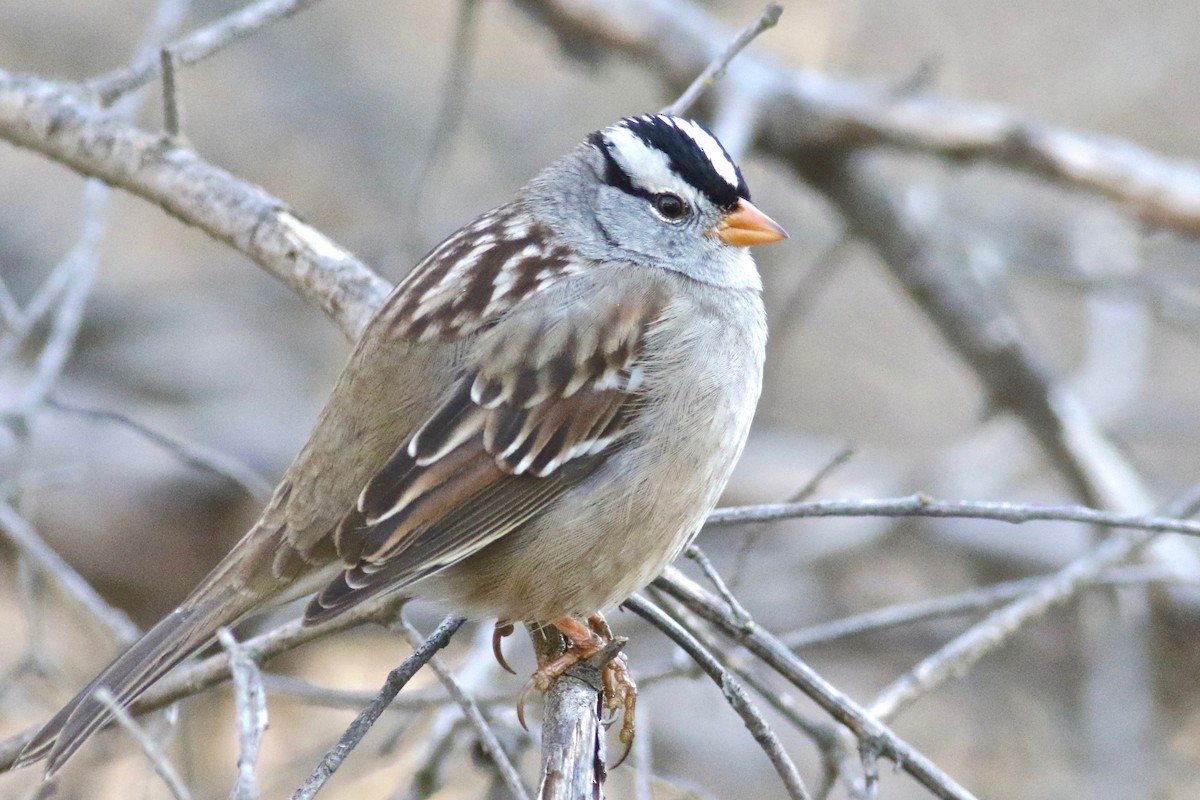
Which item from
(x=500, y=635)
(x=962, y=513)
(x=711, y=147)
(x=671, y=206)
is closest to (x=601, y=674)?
(x=500, y=635)

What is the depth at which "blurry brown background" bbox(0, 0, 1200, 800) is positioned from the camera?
527 centimetres

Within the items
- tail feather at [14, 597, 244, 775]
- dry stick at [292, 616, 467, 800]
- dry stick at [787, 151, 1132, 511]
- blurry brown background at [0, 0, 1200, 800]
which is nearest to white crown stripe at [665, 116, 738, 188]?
blurry brown background at [0, 0, 1200, 800]

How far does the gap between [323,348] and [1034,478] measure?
3.44 metres

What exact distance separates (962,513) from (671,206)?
121 cm

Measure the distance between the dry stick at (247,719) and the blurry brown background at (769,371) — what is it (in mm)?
1264

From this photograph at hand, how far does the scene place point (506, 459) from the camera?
293cm

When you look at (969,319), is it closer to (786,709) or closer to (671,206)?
(671,206)

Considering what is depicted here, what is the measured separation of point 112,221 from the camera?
28.0ft

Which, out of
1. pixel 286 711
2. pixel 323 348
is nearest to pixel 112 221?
pixel 323 348

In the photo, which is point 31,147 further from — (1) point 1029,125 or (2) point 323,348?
(2) point 323,348

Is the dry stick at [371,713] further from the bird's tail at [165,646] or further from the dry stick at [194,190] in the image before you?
the dry stick at [194,190]

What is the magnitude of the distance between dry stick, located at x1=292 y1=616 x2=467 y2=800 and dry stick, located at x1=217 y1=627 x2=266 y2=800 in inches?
3.9

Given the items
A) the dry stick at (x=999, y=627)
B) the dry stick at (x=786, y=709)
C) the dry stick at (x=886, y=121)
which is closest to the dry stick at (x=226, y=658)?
the dry stick at (x=786, y=709)

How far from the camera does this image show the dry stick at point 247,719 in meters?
1.81
